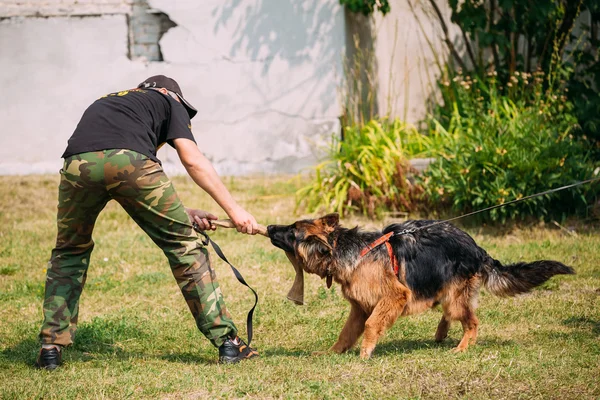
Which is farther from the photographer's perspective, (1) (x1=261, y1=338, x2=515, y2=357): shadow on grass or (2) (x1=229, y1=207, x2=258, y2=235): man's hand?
(1) (x1=261, y1=338, x2=515, y2=357): shadow on grass

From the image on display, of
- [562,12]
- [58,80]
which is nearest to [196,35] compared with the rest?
[58,80]

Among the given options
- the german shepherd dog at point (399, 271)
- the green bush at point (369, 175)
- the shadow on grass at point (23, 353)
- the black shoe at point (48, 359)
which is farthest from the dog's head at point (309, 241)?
the green bush at point (369, 175)

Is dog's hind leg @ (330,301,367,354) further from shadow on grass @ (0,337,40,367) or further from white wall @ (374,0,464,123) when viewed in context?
white wall @ (374,0,464,123)

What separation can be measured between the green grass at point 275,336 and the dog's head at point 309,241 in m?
0.64

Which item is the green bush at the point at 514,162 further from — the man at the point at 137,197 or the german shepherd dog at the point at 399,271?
the man at the point at 137,197

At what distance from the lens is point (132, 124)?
4.57 m

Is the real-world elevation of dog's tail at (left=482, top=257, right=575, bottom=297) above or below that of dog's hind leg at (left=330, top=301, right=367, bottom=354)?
above

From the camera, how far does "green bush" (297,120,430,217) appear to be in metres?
9.07

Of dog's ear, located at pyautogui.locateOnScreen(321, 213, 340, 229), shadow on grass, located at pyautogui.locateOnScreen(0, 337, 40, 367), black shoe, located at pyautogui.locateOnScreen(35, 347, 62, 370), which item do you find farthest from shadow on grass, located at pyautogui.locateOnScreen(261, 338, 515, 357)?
shadow on grass, located at pyautogui.locateOnScreen(0, 337, 40, 367)

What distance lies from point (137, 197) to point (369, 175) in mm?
5112

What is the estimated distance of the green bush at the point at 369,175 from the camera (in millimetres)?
9070

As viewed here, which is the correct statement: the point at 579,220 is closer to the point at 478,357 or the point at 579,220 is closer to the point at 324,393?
the point at 478,357

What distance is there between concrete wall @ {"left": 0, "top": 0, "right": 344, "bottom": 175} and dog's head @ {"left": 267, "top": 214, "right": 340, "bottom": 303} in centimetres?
621

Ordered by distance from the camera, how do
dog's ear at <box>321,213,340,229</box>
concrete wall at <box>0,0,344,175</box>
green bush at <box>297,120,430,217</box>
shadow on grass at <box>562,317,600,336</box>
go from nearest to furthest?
dog's ear at <box>321,213,340,229</box> → shadow on grass at <box>562,317,600,336</box> → green bush at <box>297,120,430,217</box> → concrete wall at <box>0,0,344,175</box>
